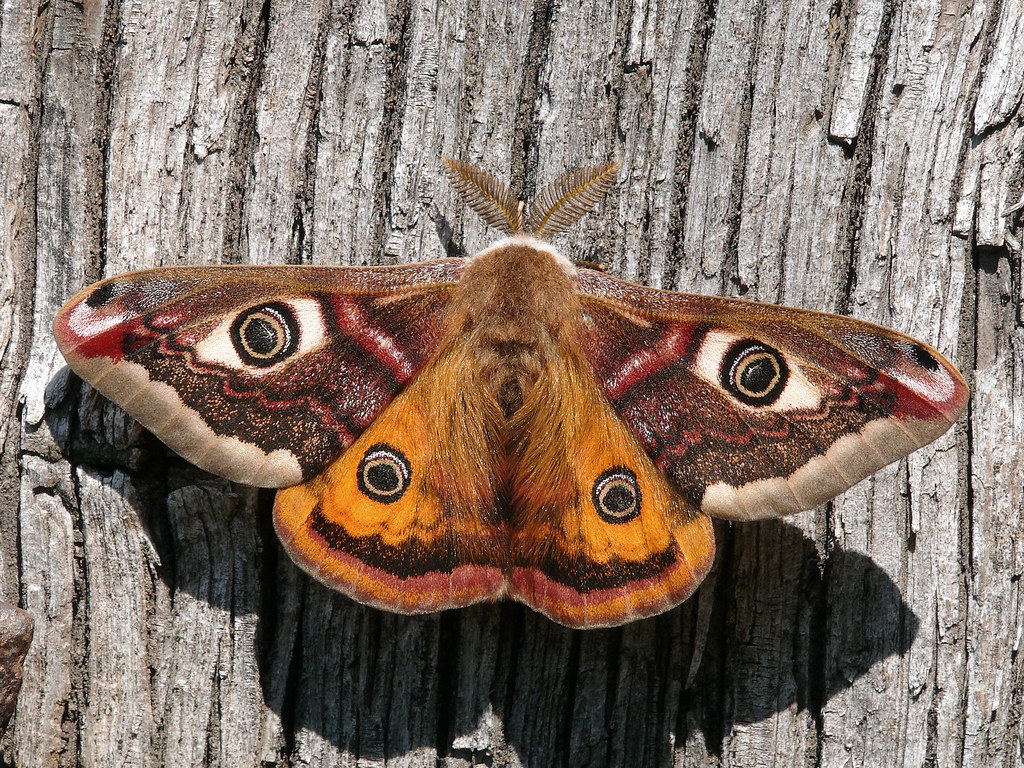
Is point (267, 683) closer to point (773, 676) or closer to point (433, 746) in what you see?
point (433, 746)

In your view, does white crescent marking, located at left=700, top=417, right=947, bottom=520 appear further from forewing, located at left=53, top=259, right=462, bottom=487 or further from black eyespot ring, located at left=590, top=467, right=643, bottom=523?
forewing, located at left=53, top=259, right=462, bottom=487

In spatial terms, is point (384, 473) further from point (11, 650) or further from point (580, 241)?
point (11, 650)

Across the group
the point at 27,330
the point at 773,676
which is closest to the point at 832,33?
the point at 773,676

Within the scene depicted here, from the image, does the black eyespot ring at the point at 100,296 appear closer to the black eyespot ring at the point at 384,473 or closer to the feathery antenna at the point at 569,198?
the black eyespot ring at the point at 384,473

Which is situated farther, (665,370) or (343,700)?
(343,700)

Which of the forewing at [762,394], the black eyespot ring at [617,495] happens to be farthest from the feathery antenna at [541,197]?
the black eyespot ring at [617,495]

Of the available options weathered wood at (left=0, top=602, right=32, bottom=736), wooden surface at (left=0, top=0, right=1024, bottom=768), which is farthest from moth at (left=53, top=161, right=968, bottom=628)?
weathered wood at (left=0, top=602, right=32, bottom=736)

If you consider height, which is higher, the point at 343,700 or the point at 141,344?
the point at 141,344
